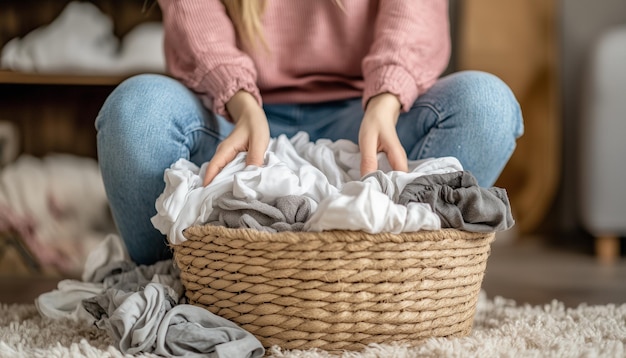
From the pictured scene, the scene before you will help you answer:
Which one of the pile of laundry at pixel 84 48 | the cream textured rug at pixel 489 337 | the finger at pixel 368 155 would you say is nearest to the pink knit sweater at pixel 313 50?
the finger at pixel 368 155

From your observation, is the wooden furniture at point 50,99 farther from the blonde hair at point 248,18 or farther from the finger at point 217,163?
the finger at point 217,163

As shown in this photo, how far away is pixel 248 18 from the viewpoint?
1074mm

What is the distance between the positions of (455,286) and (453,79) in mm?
343

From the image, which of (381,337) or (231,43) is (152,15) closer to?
(231,43)

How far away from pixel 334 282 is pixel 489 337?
0.22 meters

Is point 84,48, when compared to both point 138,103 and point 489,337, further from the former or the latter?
point 489,337

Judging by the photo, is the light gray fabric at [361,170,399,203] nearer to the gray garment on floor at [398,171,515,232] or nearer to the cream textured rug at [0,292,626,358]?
the gray garment on floor at [398,171,515,232]

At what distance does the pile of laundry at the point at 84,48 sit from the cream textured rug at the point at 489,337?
0.82 metres

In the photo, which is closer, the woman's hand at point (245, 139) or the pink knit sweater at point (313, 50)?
the woman's hand at point (245, 139)

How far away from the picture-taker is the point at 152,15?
6.40ft

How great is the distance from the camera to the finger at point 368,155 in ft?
2.86

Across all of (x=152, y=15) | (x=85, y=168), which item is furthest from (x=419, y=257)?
(x=152, y=15)

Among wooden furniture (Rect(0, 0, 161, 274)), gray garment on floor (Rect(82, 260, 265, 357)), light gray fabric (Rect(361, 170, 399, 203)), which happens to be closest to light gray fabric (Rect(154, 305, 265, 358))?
gray garment on floor (Rect(82, 260, 265, 357))

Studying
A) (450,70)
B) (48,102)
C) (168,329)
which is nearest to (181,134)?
(168,329)
